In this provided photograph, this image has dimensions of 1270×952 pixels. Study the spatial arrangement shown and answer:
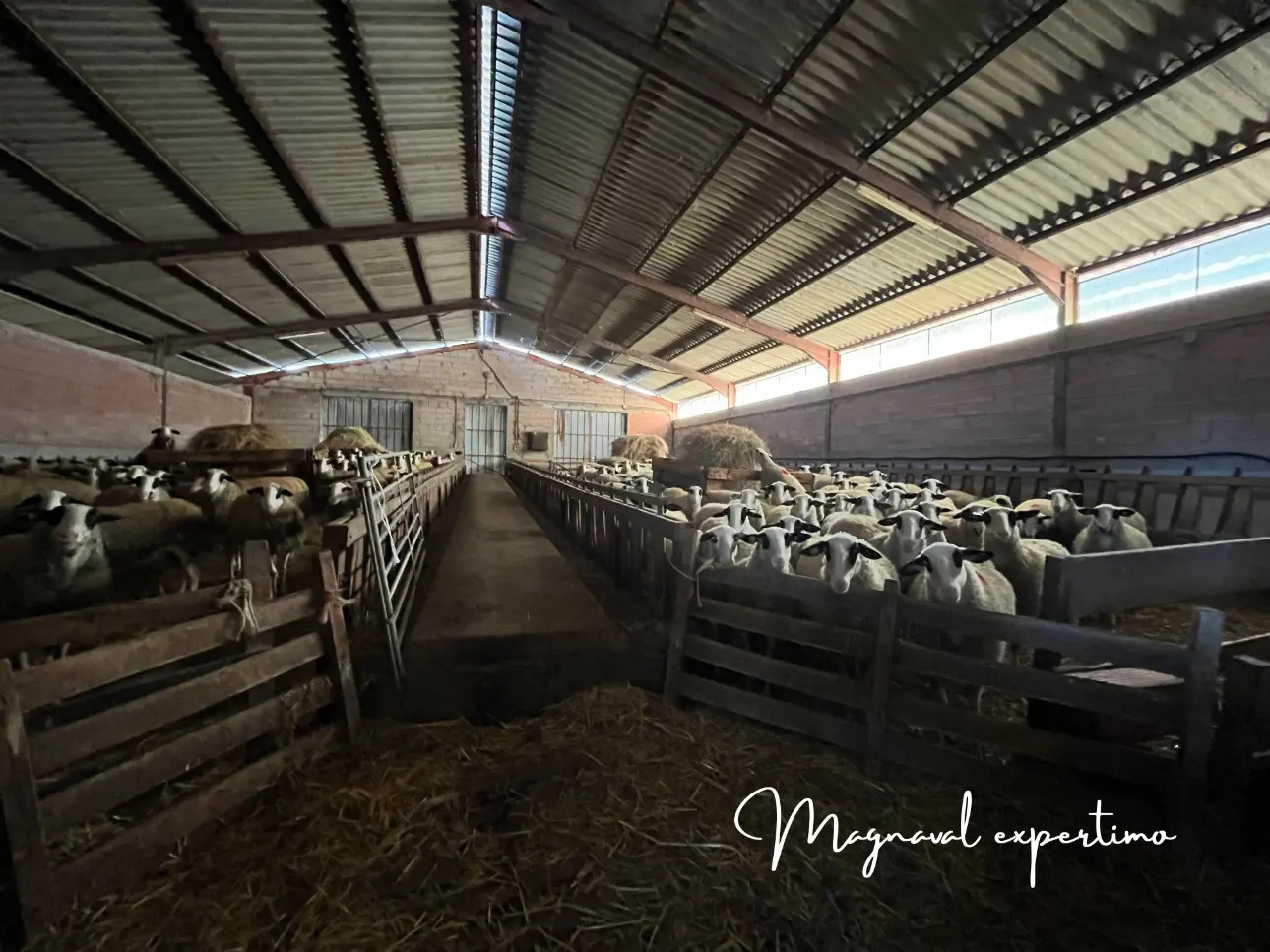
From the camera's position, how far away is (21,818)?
180 cm

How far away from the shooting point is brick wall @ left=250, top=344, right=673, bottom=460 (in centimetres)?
2409

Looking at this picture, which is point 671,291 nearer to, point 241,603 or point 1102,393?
point 1102,393

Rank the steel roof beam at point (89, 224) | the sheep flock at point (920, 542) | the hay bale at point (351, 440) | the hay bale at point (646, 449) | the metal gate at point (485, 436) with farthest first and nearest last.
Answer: the metal gate at point (485, 436), the hay bale at point (646, 449), the hay bale at point (351, 440), the steel roof beam at point (89, 224), the sheep flock at point (920, 542)

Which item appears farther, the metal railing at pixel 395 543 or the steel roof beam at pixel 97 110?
the steel roof beam at pixel 97 110

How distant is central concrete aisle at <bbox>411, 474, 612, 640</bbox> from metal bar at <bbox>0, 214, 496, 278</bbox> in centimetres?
715

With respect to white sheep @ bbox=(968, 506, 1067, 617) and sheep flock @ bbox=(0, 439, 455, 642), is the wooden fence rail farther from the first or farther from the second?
white sheep @ bbox=(968, 506, 1067, 617)

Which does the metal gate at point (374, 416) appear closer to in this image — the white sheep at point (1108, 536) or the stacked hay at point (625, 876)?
the white sheep at point (1108, 536)

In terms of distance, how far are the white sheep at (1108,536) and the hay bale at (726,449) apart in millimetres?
5970

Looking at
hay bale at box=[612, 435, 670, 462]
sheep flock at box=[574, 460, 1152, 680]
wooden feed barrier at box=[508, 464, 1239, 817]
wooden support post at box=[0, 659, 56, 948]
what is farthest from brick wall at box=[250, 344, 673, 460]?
wooden support post at box=[0, 659, 56, 948]

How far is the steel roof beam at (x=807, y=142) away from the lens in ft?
22.4

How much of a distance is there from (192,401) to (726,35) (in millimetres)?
14698

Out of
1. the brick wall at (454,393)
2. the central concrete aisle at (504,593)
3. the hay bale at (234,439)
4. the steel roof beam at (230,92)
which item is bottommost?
the central concrete aisle at (504,593)

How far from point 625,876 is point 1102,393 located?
31.3 ft

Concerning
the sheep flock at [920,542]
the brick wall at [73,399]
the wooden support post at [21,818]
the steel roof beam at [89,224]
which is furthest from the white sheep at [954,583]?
the brick wall at [73,399]
